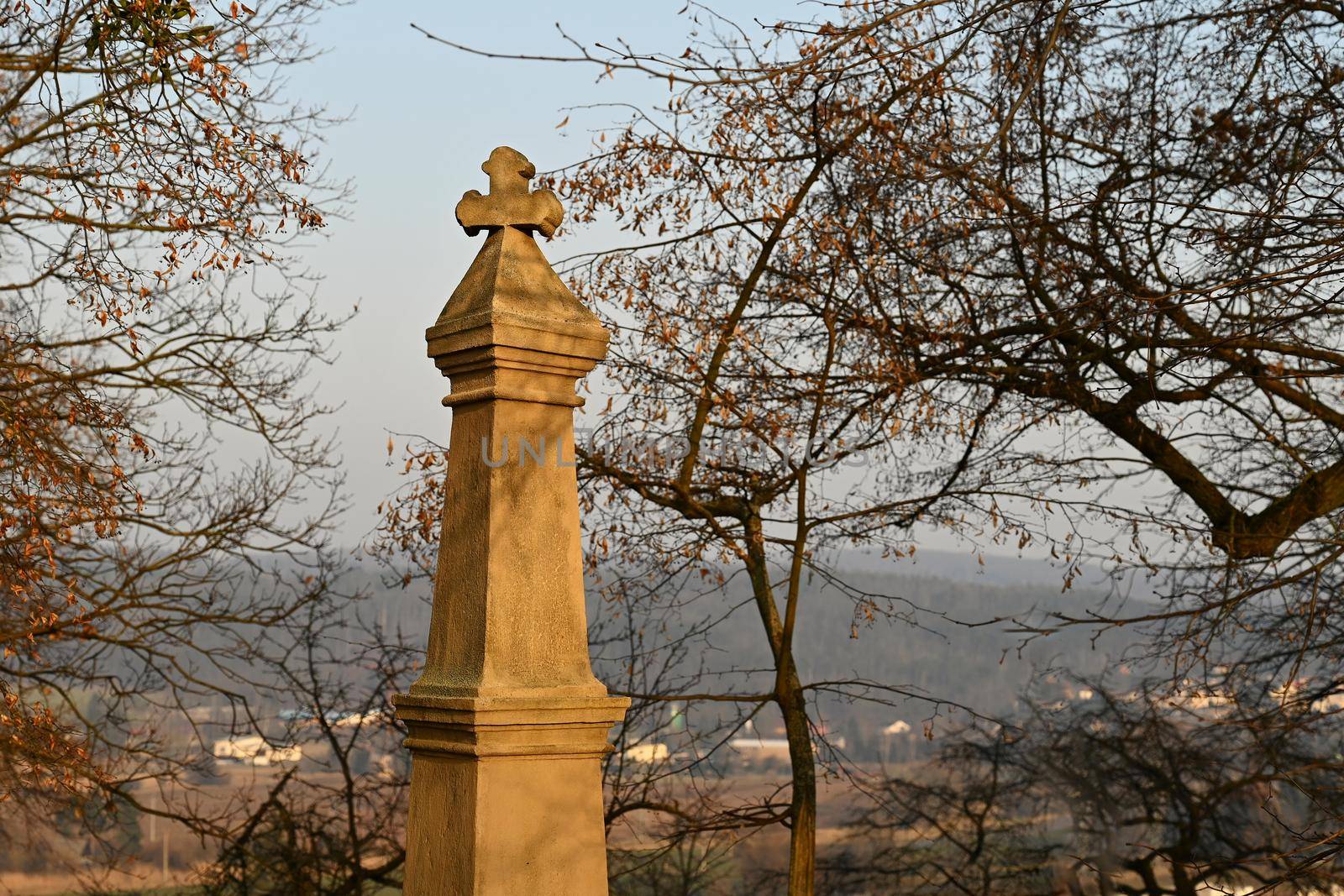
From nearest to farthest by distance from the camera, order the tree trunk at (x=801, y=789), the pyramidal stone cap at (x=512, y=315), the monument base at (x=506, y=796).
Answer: the monument base at (x=506, y=796) < the pyramidal stone cap at (x=512, y=315) < the tree trunk at (x=801, y=789)

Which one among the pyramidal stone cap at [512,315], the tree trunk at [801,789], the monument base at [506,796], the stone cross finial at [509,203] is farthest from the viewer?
the tree trunk at [801,789]

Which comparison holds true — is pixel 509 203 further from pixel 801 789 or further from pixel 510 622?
pixel 801 789

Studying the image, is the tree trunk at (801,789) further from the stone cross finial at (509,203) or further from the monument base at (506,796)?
the stone cross finial at (509,203)

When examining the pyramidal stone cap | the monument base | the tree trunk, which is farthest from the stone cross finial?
the tree trunk

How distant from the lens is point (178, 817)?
9.92 m

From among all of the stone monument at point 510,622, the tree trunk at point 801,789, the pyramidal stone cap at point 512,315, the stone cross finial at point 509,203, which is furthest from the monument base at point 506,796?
the tree trunk at point 801,789

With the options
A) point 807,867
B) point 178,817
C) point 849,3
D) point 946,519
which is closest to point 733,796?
point 807,867

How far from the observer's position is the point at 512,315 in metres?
3.64

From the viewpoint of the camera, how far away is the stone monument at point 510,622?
3.41m

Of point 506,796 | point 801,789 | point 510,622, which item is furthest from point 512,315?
point 801,789

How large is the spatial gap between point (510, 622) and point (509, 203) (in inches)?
48.3

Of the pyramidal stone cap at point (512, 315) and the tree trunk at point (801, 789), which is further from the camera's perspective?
the tree trunk at point (801, 789)

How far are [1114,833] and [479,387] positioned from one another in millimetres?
11682

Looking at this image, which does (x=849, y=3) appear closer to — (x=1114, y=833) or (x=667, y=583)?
(x=667, y=583)
